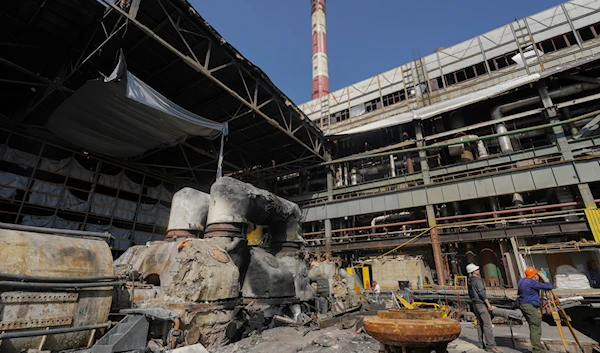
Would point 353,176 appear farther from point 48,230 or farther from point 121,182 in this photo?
point 48,230

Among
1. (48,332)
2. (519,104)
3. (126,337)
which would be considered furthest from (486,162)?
(48,332)

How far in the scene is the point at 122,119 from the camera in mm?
10812

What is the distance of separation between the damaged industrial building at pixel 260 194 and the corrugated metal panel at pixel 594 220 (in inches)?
6.0

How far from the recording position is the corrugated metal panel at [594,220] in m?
11.7

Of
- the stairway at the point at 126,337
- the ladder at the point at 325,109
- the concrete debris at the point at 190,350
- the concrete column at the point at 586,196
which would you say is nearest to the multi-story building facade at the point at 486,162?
the concrete column at the point at 586,196

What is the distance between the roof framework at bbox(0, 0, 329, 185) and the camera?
8992 millimetres

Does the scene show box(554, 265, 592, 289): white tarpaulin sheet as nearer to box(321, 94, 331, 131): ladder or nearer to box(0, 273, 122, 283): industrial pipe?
box(0, 273, 122, 283): industrial pipe

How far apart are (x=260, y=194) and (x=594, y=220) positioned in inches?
552

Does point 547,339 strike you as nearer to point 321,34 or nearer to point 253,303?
point 253,303

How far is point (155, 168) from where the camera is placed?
16281mm

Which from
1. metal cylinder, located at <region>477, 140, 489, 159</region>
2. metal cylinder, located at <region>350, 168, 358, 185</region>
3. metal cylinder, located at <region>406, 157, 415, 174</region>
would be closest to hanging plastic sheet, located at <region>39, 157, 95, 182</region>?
metal cylinder, located at <region>350, 168, 358, 185</region>

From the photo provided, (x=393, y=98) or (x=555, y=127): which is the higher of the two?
(x=393, y=98)

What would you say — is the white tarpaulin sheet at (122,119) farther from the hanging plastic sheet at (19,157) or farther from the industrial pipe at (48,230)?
the industrial pipe at (48,230)

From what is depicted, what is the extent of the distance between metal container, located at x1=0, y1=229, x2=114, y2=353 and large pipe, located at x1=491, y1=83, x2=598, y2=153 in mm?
18129
